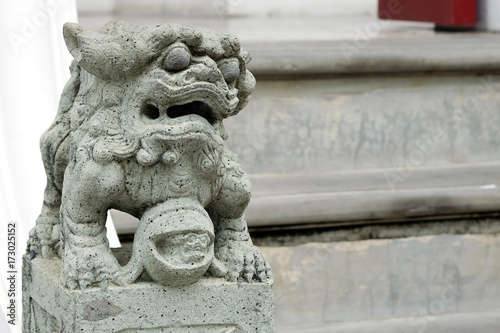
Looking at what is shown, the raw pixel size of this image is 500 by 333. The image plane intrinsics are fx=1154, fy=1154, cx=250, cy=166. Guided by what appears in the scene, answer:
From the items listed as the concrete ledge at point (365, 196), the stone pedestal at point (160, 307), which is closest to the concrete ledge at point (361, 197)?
the concrete ledge at point (365, 196)

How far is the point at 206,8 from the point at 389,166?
1613 millimetres

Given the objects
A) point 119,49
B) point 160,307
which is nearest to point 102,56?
point 119,49

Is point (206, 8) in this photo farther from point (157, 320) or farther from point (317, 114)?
point (157, 320)

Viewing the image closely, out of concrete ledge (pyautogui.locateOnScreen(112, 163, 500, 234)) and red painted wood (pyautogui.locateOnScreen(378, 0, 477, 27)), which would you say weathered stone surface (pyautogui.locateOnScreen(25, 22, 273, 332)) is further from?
red painted wood (pyautogui.locateOnScreen(378, 0, 477, 27))

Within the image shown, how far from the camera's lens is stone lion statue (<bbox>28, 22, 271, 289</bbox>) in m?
1.69

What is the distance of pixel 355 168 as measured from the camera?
297 centimetres

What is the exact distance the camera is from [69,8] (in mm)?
2734

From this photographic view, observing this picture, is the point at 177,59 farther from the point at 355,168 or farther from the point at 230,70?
the point at 355,168

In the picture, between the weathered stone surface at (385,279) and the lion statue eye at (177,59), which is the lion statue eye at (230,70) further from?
the weathered stone surface at (385,279)

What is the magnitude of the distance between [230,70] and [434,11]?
2.32 metres

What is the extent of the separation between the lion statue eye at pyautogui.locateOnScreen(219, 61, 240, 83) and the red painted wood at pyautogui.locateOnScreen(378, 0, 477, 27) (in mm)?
Answer: 2206

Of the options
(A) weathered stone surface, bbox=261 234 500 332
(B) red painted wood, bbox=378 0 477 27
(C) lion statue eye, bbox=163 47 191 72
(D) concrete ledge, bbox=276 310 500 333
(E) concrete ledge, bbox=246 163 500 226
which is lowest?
(D) concrete ledge, bbox=276 310 500 333

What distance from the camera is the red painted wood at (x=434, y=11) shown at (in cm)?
383

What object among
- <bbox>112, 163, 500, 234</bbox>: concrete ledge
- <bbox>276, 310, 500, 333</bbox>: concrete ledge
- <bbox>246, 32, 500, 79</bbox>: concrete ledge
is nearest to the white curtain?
<bbox>112, 163, 500, 234</bbox>: concrete ledge
